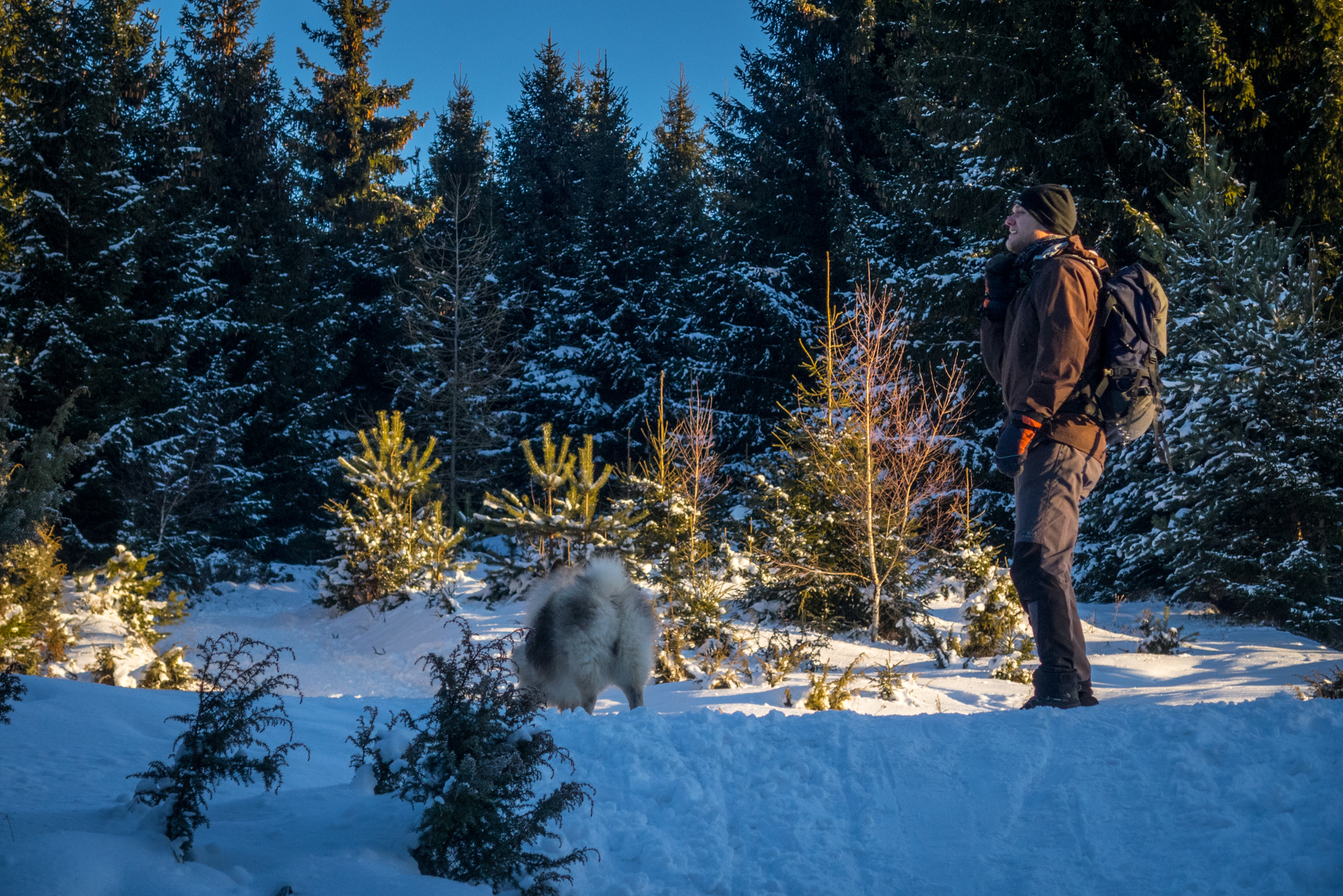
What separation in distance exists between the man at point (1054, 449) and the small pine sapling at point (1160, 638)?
141 inches

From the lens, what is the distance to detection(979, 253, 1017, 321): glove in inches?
175

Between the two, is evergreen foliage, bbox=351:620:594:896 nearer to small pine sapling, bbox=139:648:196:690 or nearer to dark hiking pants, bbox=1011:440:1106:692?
dark hiking pants, bbox=1011:440:1106:692

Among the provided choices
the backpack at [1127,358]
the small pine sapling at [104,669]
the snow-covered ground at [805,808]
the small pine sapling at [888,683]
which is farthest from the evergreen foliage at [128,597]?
the backpack at [1127,358]

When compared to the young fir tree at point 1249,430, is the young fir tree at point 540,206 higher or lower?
higher

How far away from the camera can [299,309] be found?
21.7 metres

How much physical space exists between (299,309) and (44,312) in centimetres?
767

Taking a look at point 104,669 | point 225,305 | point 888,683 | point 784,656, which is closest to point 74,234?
point 225,305

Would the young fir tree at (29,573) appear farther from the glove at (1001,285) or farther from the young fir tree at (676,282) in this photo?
the young fir tree at (676,282)

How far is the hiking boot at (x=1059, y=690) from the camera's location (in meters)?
4.01

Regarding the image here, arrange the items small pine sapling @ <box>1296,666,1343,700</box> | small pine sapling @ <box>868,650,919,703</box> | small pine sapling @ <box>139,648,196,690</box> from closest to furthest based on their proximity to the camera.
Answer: small pine sapling @ <box>1296,666,1343,700</box>
small pine sapling @ <box>868,650,919,703</box>
small pine sapling @ <box>139,648,196,690</box>

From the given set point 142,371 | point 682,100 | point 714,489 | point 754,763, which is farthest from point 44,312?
point 682,100

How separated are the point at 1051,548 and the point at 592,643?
3244 mm

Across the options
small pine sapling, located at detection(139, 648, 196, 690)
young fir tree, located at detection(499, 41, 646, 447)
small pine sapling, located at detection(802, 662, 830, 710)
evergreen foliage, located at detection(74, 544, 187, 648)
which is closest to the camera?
small pine sapling, located at detection(802, 662, 830, 710)

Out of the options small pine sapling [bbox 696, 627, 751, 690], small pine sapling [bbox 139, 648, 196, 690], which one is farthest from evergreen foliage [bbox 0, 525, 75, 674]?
small pine sapling [bbox 696, 627, 751, 690]
